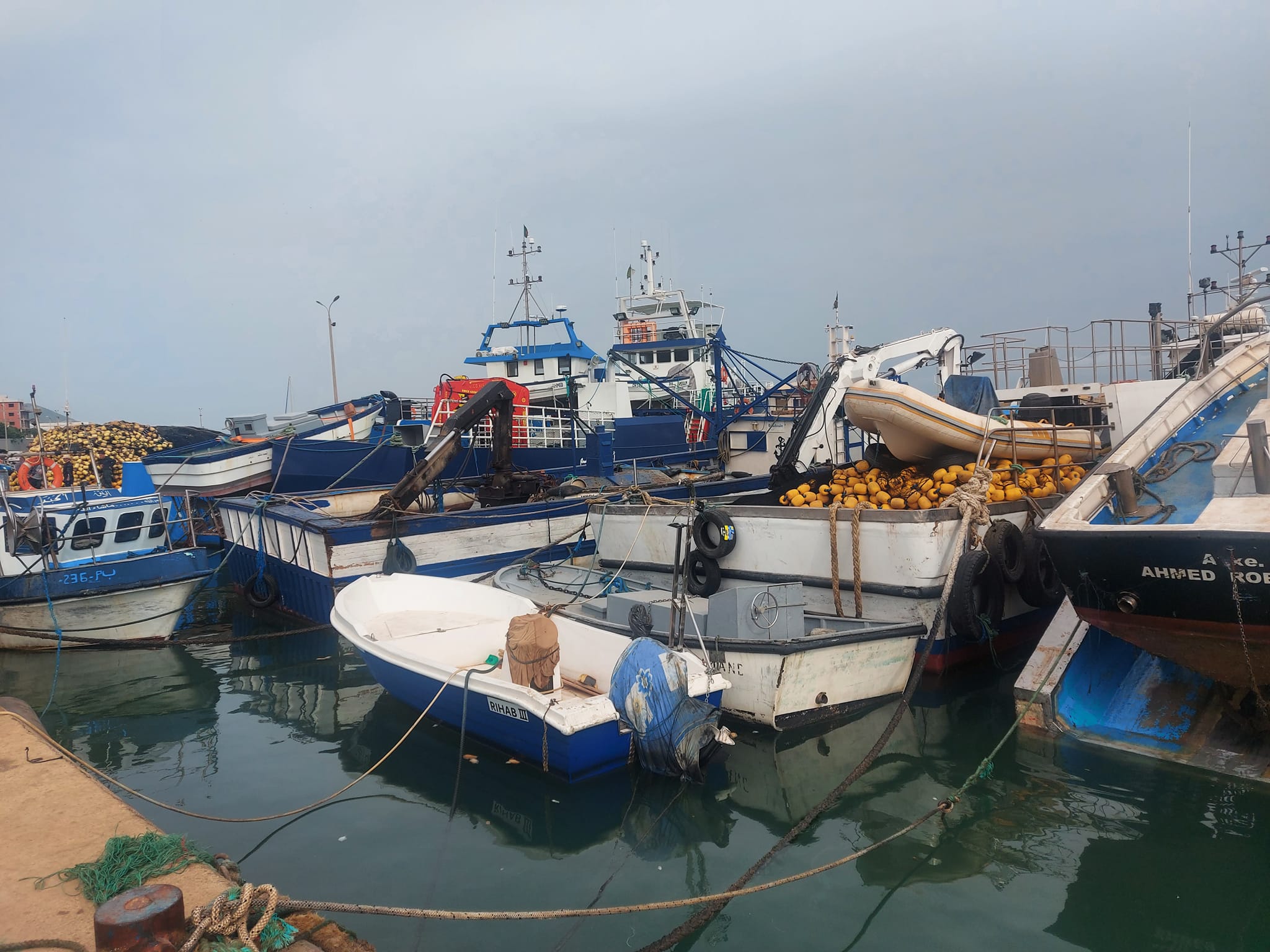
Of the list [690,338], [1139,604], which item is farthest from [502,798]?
[690,338]

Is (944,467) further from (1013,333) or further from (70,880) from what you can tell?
(70,880)

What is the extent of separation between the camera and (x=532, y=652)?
7055 millimetres

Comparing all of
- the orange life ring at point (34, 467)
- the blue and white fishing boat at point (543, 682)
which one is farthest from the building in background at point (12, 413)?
the blue and white fishing boat at point (543, 682)

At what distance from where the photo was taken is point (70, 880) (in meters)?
4.18

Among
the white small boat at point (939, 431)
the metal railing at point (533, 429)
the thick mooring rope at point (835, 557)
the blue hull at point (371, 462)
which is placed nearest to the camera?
the thick mooring rope at point (835, 557)

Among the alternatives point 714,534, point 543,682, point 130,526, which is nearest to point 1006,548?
point 714,534

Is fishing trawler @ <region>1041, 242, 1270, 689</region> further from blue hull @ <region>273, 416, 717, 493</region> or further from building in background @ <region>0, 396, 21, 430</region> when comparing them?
building in background @ <region>0, 396, 21, 430</region>

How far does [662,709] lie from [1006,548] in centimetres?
447

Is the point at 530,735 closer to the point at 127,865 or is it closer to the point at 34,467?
the point at 127,865

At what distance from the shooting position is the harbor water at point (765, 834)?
459 cm

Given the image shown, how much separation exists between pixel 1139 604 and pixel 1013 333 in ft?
26.5

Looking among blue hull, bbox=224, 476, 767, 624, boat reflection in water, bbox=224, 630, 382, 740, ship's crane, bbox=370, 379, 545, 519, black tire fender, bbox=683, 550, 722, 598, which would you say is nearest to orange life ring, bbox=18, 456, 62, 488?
blue hull, bbox=224, 476, 767, 624

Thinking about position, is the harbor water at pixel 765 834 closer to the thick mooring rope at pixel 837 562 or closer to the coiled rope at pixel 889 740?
the coiled rope at pixel 889 740

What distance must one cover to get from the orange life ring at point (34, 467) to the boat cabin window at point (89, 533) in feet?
17.2
